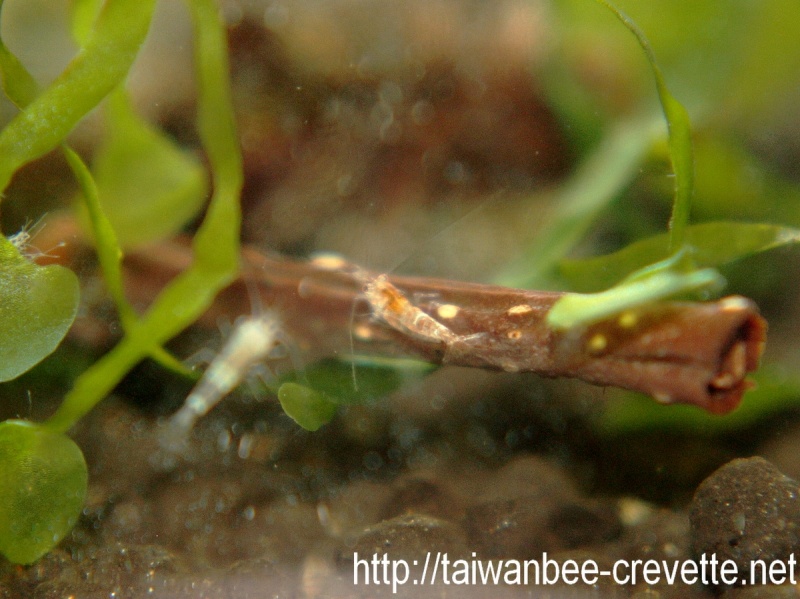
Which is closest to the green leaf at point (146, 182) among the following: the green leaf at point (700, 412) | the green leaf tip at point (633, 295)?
the green leaf tip at point (633, 295)

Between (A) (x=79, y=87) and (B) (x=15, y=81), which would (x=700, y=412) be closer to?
(A) (x=79, y=87)

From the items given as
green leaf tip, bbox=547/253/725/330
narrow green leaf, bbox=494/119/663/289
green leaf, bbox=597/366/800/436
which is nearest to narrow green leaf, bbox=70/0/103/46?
narrow green leaf, bbox=494/119/663/289

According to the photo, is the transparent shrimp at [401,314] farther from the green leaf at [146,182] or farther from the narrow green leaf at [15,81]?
the narrow green leaf at [15,81]

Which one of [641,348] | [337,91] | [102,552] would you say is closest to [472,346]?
[641,348]

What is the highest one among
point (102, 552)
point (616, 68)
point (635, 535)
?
point (616, 68)

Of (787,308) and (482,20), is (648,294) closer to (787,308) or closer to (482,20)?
(787,308)

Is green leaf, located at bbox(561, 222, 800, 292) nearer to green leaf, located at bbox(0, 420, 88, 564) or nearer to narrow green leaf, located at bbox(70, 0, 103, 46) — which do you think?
green leaf, located at bbox(0, 420, 88, 564)

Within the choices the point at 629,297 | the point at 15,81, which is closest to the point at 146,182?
the point at 15,81
